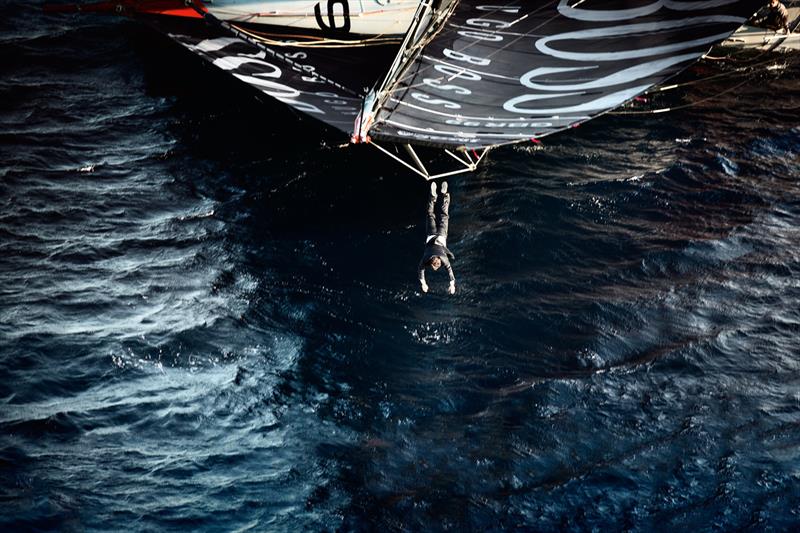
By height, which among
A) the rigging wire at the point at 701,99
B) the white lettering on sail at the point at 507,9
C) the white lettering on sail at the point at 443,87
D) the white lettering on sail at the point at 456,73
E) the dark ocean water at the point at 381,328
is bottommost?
the dark ocean water at the point at 381,328

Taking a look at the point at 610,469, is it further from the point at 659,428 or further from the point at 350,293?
the point at 350,293

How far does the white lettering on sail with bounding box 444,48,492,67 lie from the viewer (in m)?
21.4

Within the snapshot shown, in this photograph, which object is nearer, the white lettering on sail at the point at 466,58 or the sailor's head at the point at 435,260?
the sailor's head at the point at 435,260

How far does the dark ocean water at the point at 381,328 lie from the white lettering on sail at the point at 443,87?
118 inches

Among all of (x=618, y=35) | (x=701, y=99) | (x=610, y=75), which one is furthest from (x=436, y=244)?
(x=701, y=99)

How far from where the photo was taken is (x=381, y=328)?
58.2ft

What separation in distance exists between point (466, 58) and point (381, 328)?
26.6 feet

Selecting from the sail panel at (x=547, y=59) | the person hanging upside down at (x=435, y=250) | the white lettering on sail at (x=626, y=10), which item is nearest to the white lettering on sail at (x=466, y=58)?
the sail panel at (x=547, y=59)

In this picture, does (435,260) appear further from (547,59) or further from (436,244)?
(547,59)

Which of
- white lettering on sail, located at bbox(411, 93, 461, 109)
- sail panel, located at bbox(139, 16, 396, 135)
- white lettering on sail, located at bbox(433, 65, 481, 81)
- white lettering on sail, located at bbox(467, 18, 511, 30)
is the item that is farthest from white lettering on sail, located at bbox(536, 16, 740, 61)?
sail panel, located at bbox(139, 16, 396, 135)

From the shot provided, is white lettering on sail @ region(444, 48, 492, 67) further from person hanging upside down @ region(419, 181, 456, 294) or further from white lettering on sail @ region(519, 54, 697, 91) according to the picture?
person hanging upside down @ region(419, 181, 456, 294)

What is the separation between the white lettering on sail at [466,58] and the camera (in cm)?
2139

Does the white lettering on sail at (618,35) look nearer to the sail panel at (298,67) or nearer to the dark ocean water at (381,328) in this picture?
the dark ocean water at (381,328)

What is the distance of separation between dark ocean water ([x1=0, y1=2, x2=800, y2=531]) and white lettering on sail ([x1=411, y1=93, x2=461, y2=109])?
2.91 meters
